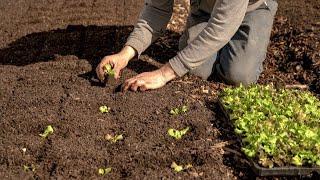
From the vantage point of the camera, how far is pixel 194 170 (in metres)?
2.97

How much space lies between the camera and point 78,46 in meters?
5.39

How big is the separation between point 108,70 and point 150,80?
383 millimetres

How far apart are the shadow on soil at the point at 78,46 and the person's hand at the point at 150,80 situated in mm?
707

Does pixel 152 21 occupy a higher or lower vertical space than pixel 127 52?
higher

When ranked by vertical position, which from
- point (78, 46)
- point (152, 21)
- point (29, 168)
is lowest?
point (78, 46)

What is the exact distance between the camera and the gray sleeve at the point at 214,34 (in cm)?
381

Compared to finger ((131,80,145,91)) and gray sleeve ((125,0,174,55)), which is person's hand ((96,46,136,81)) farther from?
finger ((131,80,145,91))

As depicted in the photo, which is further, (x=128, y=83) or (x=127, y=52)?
(x=127, y=52)

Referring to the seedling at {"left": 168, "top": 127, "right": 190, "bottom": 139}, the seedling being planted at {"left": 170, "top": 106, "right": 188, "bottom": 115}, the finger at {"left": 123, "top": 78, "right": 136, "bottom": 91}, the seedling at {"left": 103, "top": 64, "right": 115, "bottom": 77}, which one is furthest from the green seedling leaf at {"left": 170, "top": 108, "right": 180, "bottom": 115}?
the seedling at {"left": 103, "top": 64, "right": 115, "bottom": 77}

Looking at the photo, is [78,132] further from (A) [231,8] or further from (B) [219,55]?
(B) [219,55]

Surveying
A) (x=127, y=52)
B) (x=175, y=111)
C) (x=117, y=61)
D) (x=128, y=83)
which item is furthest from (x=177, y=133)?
(x=127, y=52)

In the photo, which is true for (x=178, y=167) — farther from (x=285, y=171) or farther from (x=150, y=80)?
(x=150, y=80)

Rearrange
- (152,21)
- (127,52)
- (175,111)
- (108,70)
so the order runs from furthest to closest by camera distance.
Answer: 1. (152,21)
2. (127,52)
3. (108,70)
4. (175,111)

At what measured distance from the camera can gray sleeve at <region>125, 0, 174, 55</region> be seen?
4504 mm
